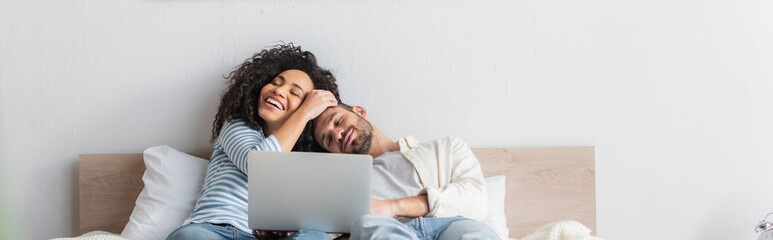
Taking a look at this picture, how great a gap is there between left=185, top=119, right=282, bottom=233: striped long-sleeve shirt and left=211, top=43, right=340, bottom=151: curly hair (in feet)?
0.19

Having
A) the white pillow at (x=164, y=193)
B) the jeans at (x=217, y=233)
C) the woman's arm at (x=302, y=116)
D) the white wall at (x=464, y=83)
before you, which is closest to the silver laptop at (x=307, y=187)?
the jeans at (x=217, y=233)

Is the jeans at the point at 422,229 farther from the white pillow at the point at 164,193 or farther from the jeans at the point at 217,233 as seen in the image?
the white pillow at the point at 164,193

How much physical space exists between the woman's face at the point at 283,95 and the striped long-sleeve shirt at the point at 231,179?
72 millimetres

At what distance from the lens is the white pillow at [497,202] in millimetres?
1717

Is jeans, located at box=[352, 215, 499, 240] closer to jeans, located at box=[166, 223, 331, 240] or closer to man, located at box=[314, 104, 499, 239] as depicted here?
man, located at box=[314, 104, 499, 239]

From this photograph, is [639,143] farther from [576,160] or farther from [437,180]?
[437,180]

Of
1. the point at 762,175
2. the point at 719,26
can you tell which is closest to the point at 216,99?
the point at 719,26

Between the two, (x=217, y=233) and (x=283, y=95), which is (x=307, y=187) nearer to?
(x=217, y=233)

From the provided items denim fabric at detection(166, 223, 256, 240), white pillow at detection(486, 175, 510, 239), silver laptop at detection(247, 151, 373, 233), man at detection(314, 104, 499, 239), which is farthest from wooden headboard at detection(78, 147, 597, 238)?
silver laptop at detection(247, 151, 373, 233)

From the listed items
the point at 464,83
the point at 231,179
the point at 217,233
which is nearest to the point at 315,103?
the point at 231,179

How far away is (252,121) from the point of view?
1.68 meters

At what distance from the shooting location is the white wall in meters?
1.87

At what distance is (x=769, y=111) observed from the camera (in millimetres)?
2037

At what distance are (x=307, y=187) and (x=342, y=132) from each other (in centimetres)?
40
